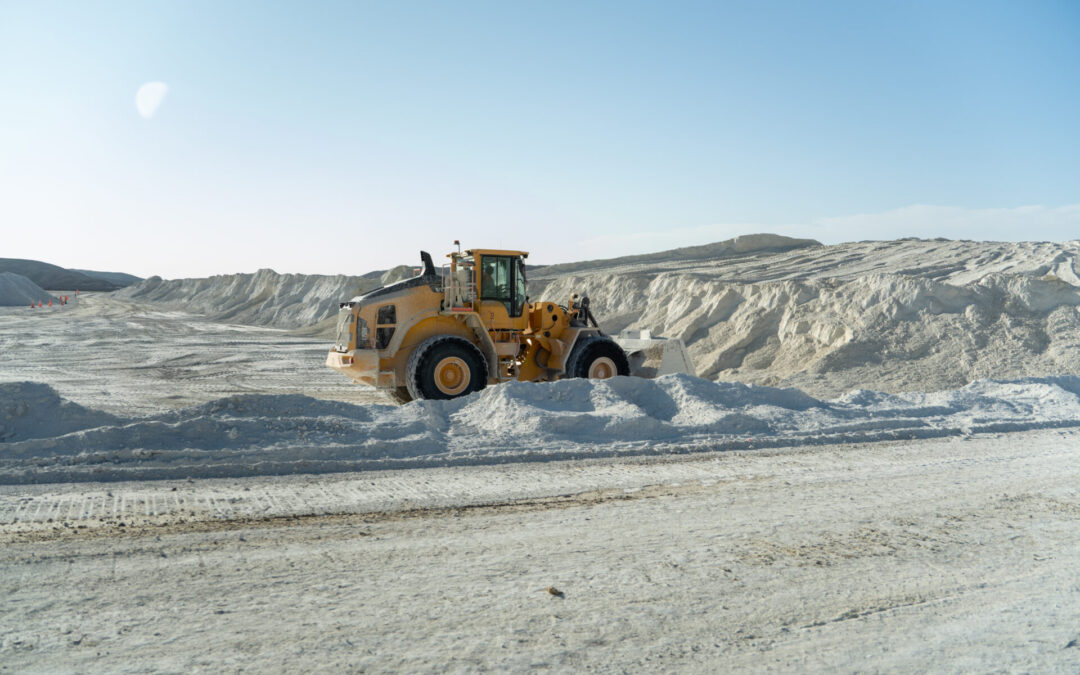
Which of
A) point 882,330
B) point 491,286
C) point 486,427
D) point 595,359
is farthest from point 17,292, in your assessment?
point 486,427

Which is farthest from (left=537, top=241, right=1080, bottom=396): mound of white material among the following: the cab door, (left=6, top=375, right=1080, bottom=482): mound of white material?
the cab door

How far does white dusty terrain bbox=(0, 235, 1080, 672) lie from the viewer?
147 inches

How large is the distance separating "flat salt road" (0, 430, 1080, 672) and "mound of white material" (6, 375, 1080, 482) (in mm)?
582

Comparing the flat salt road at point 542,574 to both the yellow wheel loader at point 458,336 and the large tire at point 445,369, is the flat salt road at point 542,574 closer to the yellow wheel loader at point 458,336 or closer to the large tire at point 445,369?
the large tire at point 445,369

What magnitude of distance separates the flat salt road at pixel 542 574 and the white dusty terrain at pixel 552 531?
0.07ft

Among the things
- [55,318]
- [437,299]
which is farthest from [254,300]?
[437,299]

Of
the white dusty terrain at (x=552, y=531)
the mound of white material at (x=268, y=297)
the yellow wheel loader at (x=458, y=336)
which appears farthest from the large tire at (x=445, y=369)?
the mound of white material at (x=268, y=297)

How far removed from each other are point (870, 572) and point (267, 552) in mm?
3595

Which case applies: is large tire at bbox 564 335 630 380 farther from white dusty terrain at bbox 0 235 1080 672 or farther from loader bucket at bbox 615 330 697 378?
white dusty terrain at bbox 0 235 1080 672

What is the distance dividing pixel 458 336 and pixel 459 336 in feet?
0.21

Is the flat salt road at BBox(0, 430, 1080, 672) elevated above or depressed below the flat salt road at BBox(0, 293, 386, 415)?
below

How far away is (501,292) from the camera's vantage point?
1244 cm

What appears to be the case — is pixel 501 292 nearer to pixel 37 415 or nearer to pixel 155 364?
pixel 37 415

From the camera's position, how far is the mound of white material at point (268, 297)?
160ft
